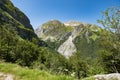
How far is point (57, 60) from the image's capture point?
104 m

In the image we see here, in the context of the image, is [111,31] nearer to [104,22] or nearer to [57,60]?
[104,22]

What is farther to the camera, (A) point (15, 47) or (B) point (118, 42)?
(A) point (15, 47)

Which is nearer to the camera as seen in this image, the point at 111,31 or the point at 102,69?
the point at 111,31

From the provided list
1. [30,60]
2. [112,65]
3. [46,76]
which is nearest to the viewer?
[46,76]

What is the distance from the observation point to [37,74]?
9297 millimetres

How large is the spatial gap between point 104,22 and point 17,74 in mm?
37124

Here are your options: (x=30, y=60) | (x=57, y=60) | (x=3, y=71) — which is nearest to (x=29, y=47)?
(x=30, y=60)

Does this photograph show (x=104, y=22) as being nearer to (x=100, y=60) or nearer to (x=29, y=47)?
(x=100, y=60)

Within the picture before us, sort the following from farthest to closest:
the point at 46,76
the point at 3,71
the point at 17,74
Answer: the point at 3,71 → the point at 17,74 → the point at 46,76

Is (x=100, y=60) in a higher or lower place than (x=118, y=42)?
lower

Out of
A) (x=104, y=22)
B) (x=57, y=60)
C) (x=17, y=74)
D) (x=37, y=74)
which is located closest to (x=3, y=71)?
(x=17, y=74)

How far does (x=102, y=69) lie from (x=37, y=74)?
7429 centimetres

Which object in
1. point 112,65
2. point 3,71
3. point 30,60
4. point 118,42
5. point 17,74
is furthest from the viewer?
point 30,60

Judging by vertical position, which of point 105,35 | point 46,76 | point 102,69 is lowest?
point 102,69
